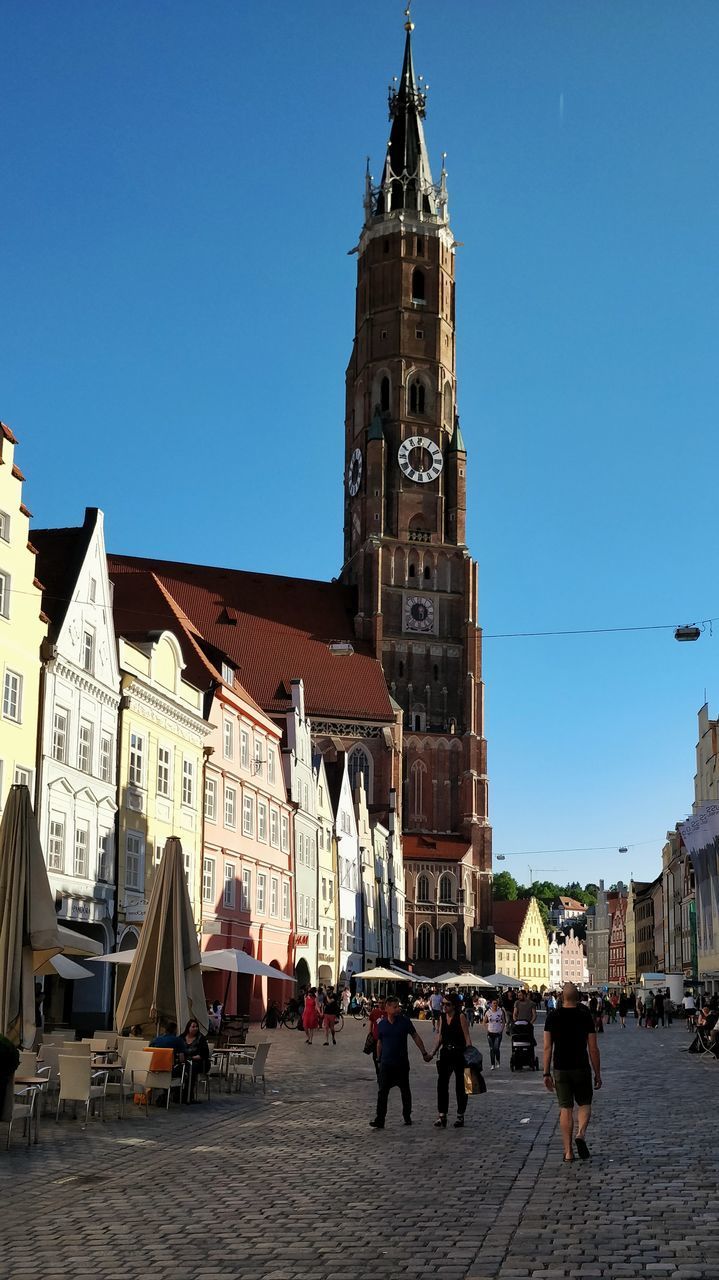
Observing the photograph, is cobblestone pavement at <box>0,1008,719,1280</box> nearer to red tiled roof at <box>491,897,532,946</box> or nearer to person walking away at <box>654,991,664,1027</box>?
person walking away at <box>654,991,664,1027</box>

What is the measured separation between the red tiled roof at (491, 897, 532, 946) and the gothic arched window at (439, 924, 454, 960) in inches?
2804

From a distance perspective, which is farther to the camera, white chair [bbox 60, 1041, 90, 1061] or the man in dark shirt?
white chair [bbox 60, 1041, 90, 1061]

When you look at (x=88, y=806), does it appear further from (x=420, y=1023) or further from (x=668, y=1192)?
(x=420, y=1023)

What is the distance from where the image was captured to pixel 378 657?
9825 cm

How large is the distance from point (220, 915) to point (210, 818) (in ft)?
10.6

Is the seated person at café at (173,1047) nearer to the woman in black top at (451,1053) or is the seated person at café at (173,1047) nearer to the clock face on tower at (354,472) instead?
the woman in black top at (451,1053)

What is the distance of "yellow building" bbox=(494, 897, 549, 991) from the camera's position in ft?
547

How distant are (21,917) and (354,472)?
9211 cm

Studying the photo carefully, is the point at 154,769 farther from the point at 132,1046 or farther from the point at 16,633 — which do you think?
the point at 132,1046

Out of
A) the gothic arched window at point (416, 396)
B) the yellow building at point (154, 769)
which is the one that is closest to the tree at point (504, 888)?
the gothic arched window at point (416, 396)

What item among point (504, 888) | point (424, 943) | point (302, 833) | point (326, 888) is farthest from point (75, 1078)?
point (504, 888)

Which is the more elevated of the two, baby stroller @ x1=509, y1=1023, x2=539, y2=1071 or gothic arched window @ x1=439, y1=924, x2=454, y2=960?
gothic arched window @ x1=439, y1=924, x2=454, y2=960

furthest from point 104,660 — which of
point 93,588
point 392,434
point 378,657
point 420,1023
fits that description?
point 392,434

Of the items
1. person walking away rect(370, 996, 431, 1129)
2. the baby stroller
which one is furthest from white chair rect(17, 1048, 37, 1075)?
the baby stroller
